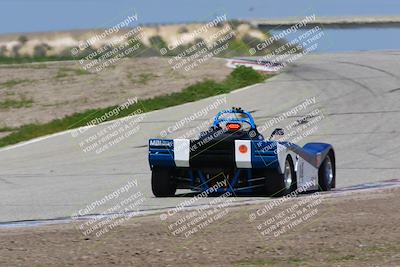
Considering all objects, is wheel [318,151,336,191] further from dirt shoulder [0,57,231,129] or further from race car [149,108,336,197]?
dirt shoulder [0,57,231,129]

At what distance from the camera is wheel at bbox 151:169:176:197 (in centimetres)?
1358

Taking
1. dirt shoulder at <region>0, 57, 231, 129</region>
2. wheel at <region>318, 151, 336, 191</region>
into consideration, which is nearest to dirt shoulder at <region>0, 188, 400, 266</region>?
wheel at <region>318, 151, 336, 191</region>

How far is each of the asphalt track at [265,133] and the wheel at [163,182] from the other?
0.20 metres

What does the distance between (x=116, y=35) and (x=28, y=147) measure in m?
11.7

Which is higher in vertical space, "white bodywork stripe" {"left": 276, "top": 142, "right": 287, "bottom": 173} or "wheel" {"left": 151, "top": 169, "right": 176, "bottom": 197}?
"white bodywork stripe" {"left": 276, "top": 142, "right": 287, "bottom": 173}

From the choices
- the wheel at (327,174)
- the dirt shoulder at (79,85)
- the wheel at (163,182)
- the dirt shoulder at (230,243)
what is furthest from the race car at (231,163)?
the dirt shoulder at (79,85)

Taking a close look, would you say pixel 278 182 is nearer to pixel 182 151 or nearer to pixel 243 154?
pixel 243 154

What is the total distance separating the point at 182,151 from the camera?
43.0 feet

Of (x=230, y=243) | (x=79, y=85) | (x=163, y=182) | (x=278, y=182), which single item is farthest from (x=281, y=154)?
(x=79, y=85)

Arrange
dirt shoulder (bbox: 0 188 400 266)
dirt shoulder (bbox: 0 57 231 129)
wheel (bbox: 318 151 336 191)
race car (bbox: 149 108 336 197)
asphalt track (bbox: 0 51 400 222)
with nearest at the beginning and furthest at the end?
dirt shoulder (bbox: 0 188 400 266) < race car (bbox: 149 108 336 197) < asphalt track (bbox: 0 51 400 222) < wheel (bbox: 318 151 336 191) < dirt shoulder (bbox: 0 57 231 129)

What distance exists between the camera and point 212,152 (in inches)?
514

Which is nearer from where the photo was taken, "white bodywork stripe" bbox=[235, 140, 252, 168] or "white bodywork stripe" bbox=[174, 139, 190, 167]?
"white bodywork stripe" bbox=[235, 140, 252, 168]

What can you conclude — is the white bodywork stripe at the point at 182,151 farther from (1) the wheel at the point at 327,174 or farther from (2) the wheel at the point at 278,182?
(1) the wheel at the point at 327,174

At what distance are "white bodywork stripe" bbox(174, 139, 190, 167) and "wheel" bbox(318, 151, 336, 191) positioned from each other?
7.38 feet
